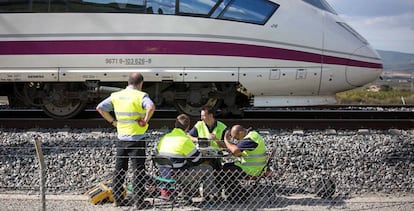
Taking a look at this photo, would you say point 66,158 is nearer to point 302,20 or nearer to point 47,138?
point 47,138

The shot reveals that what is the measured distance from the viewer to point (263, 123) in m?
10.3

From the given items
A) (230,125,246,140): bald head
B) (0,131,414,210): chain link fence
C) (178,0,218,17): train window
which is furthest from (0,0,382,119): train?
(230,125,246,140): bald head

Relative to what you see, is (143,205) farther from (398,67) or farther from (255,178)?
(398,67)

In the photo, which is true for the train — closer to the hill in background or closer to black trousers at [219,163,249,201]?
the hill in background

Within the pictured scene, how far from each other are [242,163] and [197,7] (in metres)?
4.62

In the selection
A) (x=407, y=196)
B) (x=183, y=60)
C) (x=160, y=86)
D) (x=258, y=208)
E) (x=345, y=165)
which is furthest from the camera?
(x=160, y=86)

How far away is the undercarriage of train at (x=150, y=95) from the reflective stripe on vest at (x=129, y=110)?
4.52 meters

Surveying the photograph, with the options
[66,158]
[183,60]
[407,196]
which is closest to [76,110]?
[183,60]

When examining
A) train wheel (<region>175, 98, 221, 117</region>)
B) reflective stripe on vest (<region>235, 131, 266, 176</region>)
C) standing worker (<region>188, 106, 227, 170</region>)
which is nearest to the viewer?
reflective stripe on vest (<region>235, 131, 266, 176</region>)

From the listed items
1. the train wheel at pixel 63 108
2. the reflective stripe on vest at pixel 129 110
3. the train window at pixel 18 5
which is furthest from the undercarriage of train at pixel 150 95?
the reflective stripe on vest at pixel 129 110

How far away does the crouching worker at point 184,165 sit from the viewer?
5.93 m

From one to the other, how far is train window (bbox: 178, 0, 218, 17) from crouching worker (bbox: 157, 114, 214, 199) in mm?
4479

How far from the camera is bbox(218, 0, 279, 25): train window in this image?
32.8 ft

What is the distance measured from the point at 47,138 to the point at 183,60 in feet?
9.80
